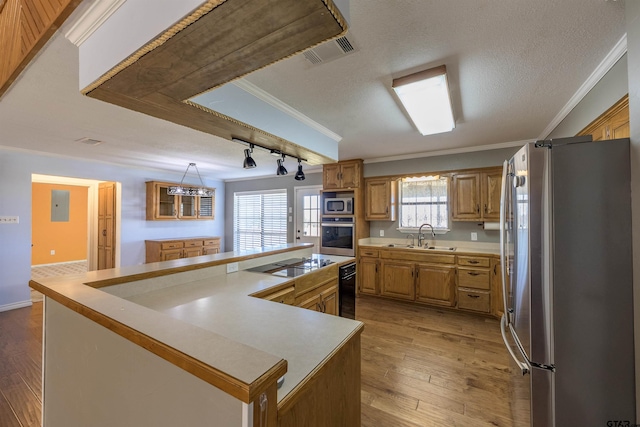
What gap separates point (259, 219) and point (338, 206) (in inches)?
105

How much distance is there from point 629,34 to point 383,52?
1.14m

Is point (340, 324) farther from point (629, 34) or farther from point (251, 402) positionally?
point (629, 34)

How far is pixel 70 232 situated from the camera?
24.6 feet

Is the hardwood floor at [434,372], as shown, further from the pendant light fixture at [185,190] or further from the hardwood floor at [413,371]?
the pendant light fixture at [185,190]

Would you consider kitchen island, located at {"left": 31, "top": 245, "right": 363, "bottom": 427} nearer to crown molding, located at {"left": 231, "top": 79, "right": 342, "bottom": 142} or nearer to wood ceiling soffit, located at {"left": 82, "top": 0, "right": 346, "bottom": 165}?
wood ceiling soffit, located at {"left": 82, "top": 0, "right": 346, "bottom": 165}

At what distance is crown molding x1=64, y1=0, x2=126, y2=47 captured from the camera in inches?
47.1

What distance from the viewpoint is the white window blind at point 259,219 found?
6295 millimetres

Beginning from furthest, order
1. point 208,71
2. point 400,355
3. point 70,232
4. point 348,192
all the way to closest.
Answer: point 70,232
point 348,192
point 400,355
point 208,71

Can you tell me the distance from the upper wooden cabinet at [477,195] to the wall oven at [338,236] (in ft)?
5.43

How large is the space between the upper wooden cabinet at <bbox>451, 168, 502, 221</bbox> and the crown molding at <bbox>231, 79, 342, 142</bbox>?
2.19 metres

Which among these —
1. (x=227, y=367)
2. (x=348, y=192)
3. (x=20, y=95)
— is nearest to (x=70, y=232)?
(x=20, y=95)

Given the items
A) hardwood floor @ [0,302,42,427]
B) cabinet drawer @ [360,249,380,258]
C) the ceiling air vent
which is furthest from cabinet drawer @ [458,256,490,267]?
hardwood floor @ [0,302,42,427]

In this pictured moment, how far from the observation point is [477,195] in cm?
390

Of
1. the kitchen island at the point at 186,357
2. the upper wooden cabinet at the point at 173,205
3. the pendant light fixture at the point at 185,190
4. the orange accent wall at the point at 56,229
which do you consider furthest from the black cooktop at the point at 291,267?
the orange accent wall at the point at 56,229
